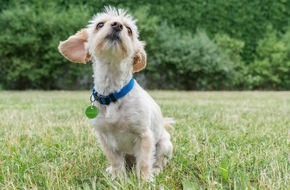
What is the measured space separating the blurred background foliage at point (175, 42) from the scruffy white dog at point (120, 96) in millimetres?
13890

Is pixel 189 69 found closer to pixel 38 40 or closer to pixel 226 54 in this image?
pixel 226 54

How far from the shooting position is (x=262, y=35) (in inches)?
865

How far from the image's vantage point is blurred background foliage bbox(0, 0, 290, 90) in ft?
56.1

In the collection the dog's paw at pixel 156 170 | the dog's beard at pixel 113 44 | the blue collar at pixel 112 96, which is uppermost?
the dog's beard at pixel 113 44

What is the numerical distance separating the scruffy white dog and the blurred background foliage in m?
13.9

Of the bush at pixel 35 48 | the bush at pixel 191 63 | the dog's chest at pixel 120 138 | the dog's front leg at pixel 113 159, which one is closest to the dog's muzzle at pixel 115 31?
the dog's chest at pixel 120 138

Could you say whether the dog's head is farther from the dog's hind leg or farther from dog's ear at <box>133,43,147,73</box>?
the dog's hind leg

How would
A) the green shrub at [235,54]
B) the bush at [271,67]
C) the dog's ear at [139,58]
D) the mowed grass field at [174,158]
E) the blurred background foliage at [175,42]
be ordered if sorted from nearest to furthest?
the mowed grass field at [174,158]
the dog's ear at [139,58]
the blurred background foliage at [175,42]
the green shrub at [235,54]
the bush at [271,67]

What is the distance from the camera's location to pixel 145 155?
317cm

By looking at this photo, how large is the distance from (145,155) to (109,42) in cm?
81

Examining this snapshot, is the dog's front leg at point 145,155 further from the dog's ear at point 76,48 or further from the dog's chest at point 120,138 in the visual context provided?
the dog's ear at point 76,48

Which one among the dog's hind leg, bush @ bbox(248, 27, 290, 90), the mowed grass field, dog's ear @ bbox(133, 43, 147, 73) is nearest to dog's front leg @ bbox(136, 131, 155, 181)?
the mowed grass field

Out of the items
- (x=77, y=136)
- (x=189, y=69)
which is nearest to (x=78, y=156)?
(x=77, y=136)

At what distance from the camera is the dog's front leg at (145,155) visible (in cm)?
314
